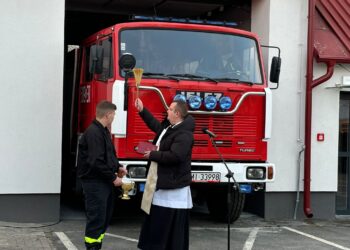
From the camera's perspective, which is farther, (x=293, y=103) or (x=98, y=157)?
(x=293, y=103)

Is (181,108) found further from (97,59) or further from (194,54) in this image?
(97,59)

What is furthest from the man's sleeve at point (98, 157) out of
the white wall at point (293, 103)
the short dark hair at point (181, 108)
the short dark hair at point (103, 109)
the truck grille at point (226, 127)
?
the white wall at point (293, 103)

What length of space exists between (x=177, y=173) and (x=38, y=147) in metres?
3.53

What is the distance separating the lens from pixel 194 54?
8.09 metres

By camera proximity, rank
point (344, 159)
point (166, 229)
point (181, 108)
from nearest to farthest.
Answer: point (166, 229)
point (181, 108)
point (344, 159)

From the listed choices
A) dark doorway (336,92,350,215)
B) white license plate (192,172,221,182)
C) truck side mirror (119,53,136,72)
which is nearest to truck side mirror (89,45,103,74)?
truck side mirror (119,53,136,72)

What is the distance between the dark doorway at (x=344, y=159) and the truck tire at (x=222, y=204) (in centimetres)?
263

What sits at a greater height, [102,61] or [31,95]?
[102,61]

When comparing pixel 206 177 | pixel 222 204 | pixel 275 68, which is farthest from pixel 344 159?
pixel 206 177

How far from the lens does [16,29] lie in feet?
27.8

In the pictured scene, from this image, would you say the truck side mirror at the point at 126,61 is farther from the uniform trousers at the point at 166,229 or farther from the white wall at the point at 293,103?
the white wall at the point at 293,103

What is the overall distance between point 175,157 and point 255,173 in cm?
268

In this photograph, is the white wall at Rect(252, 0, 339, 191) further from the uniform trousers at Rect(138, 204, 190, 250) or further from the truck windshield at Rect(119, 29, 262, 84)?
the uniform trousers at Rect(138, 204, 190, 250)

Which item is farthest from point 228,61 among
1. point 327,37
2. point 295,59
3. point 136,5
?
point 136,5
